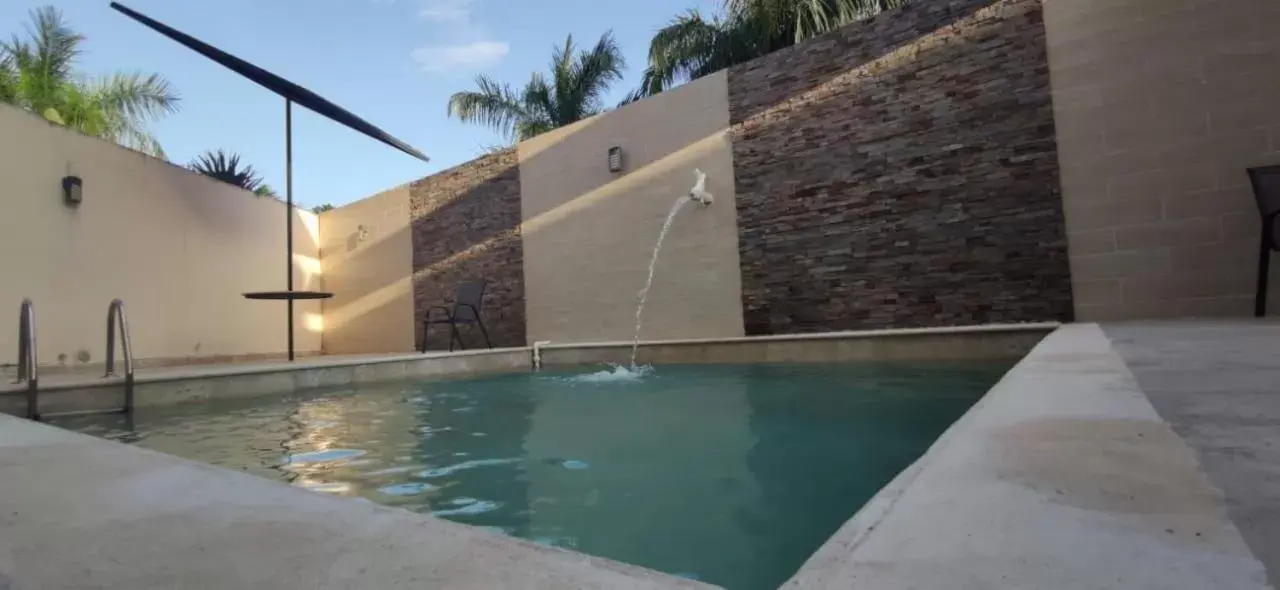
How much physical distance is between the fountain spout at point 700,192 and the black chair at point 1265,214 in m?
3.67

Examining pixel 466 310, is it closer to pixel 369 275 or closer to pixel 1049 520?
pixel 369 275

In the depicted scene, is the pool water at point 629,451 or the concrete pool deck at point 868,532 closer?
the concrete pool deck at point 868,532

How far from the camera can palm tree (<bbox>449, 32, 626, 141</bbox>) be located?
13.4 meters

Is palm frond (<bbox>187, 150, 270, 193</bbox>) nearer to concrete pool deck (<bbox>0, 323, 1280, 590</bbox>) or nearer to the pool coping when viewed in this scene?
the pool coping

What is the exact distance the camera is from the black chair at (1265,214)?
3.61m

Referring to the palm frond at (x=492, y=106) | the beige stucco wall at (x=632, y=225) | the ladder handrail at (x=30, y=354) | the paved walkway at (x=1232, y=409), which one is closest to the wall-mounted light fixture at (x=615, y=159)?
the beige stucco wall at (x=632, y=225)

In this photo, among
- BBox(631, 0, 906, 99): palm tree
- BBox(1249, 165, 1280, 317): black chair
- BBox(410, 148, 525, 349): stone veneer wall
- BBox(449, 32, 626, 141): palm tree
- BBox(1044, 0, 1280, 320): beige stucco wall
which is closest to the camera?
BBox(1249, 165, 1280, 317): black chair

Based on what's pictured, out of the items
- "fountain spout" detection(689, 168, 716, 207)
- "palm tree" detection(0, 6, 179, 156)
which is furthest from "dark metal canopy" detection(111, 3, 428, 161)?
"palm tree" detection(0, 6, 179, 156)

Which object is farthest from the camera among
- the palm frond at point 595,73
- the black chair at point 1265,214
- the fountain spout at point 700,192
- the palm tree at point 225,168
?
the palm frond at point 595,73

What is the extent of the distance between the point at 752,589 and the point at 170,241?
7.29 metres

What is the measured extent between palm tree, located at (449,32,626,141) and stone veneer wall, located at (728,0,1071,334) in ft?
26.5

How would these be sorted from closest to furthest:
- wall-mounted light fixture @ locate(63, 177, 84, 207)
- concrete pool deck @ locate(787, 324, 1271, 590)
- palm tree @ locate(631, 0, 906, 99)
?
concrete pool deck @ locate(787, 324, 1271, 590)
wall-mounted light fixture @ locate(63, 177, 84, 207)
palm tree @ locate(631, 0, 906, 99)

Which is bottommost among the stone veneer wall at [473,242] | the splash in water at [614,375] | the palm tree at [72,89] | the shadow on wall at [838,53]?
the splash in water at [614,375]

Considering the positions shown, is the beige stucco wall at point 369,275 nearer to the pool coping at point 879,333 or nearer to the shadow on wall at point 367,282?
the shadow on wall at point 367,282
